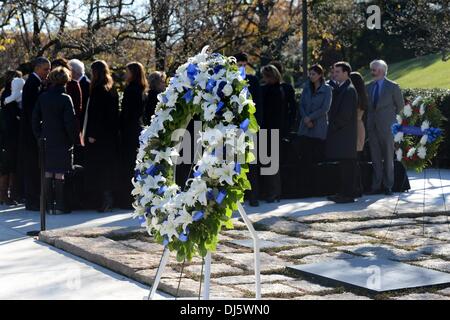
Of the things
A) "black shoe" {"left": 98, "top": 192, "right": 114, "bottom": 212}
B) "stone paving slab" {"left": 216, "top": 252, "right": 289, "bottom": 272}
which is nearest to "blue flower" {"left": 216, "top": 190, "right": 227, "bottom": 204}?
"stone paving slab" {"left": 216, "top": 252, "right": 289, "bottom": 272}

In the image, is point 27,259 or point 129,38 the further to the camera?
point 129,38

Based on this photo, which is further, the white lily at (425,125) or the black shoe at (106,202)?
the black shoe at (106,202)

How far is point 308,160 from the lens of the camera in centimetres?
1412

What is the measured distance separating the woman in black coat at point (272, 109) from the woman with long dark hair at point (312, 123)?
418 mm

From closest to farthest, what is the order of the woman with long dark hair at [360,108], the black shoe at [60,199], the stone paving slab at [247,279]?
1. the stone paving slab at [247,279]
2. the black shoe at [60,199]
3. the woman with long dark hair at [360,108]

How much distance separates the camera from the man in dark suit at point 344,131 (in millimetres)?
13422

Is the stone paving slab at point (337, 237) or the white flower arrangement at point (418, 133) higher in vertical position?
the white flower arrangement at point (418, 133)

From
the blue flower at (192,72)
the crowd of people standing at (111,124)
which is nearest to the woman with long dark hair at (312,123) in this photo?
the crowd of people standing at (111,124)

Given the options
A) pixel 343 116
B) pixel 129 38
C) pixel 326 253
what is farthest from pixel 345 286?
pixel 129 38

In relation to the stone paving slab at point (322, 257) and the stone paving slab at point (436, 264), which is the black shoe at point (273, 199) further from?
the stone paving slab at point (436, 264)

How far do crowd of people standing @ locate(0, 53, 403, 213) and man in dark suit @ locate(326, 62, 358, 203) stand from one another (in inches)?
0.5
